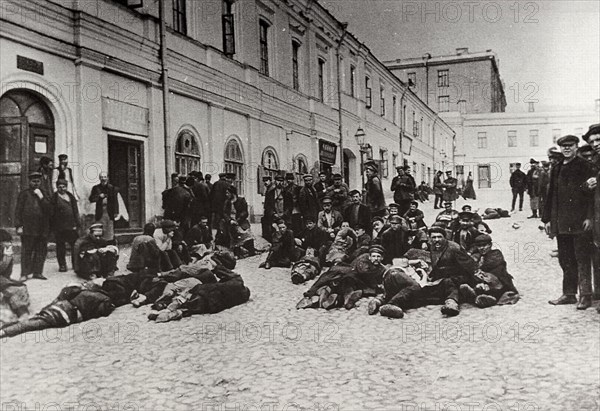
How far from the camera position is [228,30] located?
3.32 meters

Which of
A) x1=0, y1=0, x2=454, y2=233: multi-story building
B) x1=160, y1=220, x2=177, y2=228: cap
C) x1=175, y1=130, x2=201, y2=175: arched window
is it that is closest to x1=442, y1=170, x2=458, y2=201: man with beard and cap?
x1=0, y1=0, x2=454, y2=233: multi-story building

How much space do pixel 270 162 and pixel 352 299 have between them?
991mm

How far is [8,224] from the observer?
284cm

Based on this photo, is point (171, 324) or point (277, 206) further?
point (277, 206)

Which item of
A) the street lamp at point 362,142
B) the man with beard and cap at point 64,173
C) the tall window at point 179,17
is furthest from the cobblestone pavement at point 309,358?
the tall window at point 179,17

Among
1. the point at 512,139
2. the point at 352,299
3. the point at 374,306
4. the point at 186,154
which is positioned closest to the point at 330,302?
the point at 352,299

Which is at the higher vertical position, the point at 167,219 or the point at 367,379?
the point at 167,219

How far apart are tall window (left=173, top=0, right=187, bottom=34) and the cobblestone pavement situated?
55.8 inches

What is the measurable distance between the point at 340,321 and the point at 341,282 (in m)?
0.24

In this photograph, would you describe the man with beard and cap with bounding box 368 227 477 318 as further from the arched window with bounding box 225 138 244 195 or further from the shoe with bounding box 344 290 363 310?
the arched window with bounding box 225 138 244 195

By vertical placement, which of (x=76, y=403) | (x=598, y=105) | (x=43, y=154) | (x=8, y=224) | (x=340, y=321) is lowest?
(x=76, y=403)

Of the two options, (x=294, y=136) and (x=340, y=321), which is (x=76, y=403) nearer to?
(x=340, y=321)

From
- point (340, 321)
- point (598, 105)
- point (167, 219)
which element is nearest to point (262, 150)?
point (167, 219)

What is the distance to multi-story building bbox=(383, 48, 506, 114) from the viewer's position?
355 cm
